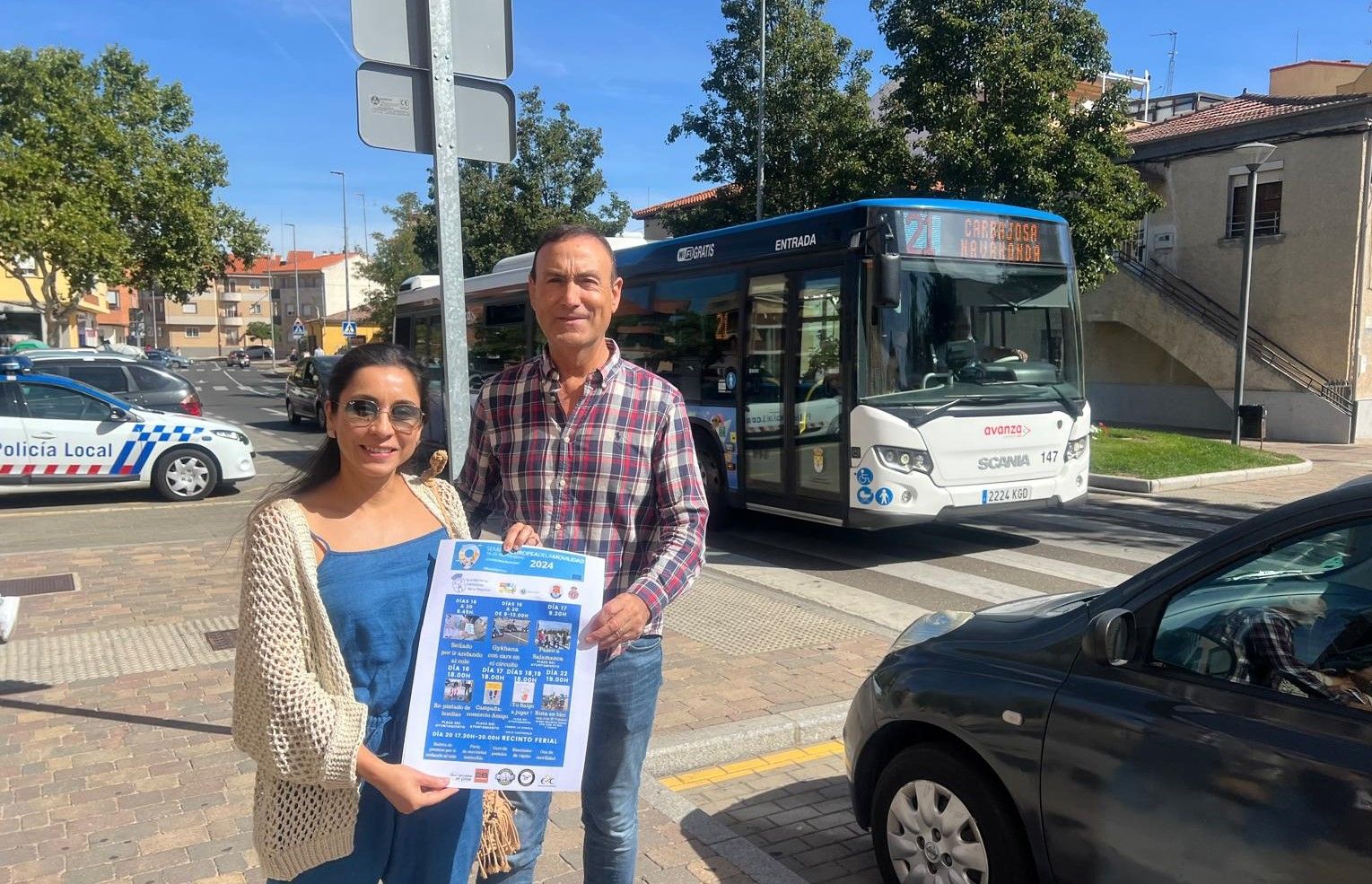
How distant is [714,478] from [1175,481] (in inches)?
280

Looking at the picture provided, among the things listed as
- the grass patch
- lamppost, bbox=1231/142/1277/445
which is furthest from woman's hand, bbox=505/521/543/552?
lamppost, bbox=1231/142/1277/445

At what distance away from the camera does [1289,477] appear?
1503 centimetres

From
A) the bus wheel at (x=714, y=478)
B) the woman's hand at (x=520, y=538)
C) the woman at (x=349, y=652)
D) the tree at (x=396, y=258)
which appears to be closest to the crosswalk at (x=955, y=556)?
the bus wheel at (x=714, y=478)

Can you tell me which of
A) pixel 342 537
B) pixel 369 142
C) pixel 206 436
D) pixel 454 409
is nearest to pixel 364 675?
pixel 342 537

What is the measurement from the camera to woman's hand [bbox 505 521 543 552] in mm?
2126

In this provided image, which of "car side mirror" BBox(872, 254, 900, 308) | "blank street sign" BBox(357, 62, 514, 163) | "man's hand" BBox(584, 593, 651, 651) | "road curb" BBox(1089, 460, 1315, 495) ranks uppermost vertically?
"blank street sign" BBox(357, 62, 514, 163)

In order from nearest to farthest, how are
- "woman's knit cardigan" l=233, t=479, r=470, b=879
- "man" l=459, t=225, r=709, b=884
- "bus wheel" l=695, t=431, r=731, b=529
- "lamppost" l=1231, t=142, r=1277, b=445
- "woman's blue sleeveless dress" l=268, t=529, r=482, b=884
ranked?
"woman's knit cardigan" l=233, t=479, r=470, b=879 < "woman's blue sleeveless dress" l=268, t=529, r=482, b=884 < "man" l=459, t=225, r=709, b=884 < "bus wheel" l=695, t=431, r=731, b=529 < "lamppost" l=1231, t=142, r=1277, b=445

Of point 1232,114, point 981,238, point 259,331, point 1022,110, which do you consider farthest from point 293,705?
A: point 259,331

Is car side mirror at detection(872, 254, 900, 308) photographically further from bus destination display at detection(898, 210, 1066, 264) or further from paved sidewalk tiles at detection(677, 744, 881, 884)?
paved sidewalk tiles at detection(677, 744, 881, 884)

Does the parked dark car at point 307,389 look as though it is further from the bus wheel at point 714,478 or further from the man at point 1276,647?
the man at point 1276,647

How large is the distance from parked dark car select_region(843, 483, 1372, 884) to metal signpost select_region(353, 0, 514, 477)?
1.85 metres

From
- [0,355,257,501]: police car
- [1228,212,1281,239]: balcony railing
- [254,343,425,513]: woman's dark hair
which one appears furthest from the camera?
[1228,212,1281,239]: balcony railing

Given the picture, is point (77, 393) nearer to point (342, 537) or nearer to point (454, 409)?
point (454, 409)

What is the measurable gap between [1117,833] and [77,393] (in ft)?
41.6
